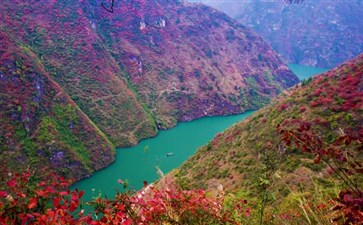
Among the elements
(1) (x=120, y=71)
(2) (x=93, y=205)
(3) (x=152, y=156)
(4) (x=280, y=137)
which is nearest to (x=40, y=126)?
(3) (x=152, y=156)

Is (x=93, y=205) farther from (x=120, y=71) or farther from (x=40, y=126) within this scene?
(x=120, y=71)

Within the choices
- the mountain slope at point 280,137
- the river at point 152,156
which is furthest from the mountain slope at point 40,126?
the mountain slope at point 280,137

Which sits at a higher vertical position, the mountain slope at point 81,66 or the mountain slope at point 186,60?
the mountain slope at point 186,60

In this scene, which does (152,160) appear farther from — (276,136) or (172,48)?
(172,48)

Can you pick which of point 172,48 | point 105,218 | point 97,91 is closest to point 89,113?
point 97,91

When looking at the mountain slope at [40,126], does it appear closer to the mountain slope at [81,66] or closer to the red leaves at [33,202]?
the mountain slope at [81,66]
